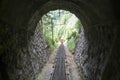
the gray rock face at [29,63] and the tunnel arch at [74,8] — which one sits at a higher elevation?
the tunnel arch at [74,8]

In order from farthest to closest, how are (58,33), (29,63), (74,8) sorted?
(58,33)
(74,8)
(29,63)

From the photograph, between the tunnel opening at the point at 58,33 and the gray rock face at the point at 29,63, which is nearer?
the gray rock face at the point at 29,63

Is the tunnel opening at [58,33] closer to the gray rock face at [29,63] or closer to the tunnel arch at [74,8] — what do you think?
the gray rock face at [29,63]

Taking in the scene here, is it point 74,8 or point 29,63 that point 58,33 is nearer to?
point 74,8

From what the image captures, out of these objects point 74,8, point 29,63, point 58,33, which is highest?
point 74,8

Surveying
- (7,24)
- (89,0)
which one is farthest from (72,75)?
(7,24)

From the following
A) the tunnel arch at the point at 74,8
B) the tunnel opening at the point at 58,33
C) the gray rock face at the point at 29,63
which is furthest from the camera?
the tunnel opening at the point at 58,33

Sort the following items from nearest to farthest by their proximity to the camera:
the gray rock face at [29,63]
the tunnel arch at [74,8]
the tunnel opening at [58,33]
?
the gray rock face at [29,63]
the tunnel arch at [74,8]
the tunnel opening at [58,33]

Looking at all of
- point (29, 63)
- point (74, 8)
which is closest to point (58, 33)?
point (74, 8)

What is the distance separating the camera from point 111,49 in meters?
7.03

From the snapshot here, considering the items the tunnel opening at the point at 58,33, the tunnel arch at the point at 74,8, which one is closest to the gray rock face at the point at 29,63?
the tunnel opening at the point at 58,33

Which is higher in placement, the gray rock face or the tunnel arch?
the tunnel arch

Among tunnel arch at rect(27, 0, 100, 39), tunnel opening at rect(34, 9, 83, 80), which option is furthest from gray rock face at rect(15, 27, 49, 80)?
tunnel arch at rect(27, 0, 100, 39)

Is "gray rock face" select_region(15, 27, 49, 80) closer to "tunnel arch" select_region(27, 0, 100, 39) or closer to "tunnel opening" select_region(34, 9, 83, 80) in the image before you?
"tunnel opening" select_region(34, 9, 83, 80)
